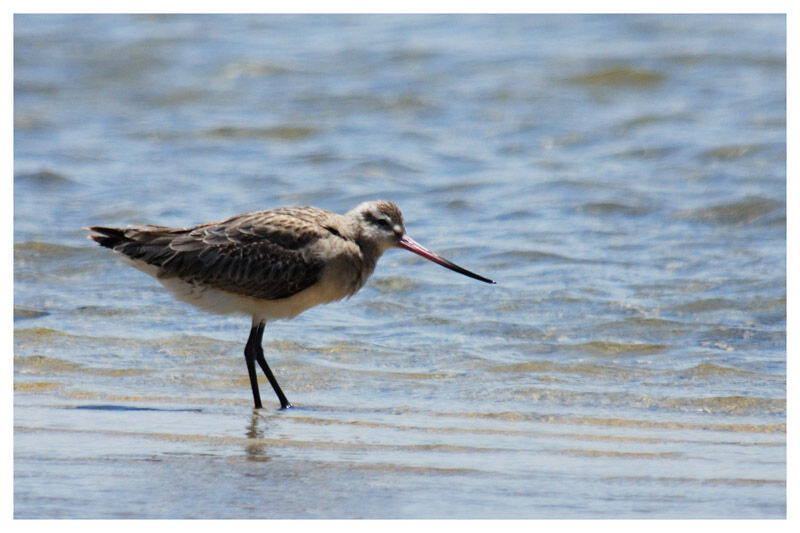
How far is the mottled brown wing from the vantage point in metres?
6.75

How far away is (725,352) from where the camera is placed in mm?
7320

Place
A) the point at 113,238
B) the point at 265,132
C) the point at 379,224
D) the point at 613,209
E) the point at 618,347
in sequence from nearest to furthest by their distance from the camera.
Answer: the point at 113,238, the point at 379,224, the point at 618,347, the point at 613,209, the point at 265,132

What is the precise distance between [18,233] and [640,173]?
6104mm

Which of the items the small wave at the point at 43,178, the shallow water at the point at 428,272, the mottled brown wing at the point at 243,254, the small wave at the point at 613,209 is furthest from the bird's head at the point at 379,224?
the small wave at the point at 43,178

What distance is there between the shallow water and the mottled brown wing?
0.62m

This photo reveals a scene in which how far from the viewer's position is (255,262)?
6.75 m

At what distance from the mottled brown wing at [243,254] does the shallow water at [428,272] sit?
0.62 m

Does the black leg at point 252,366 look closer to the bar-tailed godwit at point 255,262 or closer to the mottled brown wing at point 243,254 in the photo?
the bar-tailed godwit at point 255,262

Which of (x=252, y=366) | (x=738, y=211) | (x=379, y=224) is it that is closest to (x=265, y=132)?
(x=738, y=211)

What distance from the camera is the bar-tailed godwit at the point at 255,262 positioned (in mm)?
6766

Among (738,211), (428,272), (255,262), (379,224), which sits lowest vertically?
(428,272)

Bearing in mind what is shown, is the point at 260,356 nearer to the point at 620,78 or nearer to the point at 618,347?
the point at 618,347

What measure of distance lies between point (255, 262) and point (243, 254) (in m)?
0.10

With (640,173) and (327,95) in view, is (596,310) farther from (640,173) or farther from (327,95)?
(327,95)
